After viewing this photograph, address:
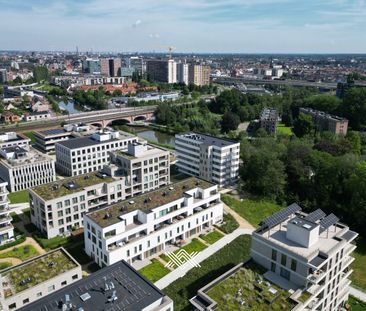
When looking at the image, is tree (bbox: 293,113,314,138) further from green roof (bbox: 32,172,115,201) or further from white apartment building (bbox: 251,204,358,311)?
white apartment building (bbox: 251,204,358,311)

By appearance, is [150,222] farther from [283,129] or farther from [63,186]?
[283,129]

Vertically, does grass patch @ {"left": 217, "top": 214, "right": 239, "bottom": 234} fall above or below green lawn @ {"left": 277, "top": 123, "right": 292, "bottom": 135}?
below

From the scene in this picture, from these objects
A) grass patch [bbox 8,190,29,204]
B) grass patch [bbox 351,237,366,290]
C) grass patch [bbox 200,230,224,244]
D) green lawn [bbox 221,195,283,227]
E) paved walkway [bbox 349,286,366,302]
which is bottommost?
paved walkway [bbox 349,286,366,302]


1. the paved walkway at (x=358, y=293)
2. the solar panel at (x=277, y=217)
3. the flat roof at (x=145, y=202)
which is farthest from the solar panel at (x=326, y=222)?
the flat roof at (x=145, y=202)

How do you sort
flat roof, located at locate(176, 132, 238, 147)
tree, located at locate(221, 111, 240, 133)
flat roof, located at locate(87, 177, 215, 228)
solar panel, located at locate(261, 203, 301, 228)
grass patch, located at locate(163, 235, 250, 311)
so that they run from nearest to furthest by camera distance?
solar panel, located at locate(261, 203, 301, 228)
grass patch, located at locate(163, 235, 250, 311)
flat roof, located at locate(87, 177, 215, 228)
flat roof, located at locate(176, 132, 238, 147)
tree, located at locate(221, 111, 240, 133)

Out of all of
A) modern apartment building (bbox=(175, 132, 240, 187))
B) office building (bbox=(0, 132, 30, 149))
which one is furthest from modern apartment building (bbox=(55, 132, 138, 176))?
modern apartment building (bbox=(175, 132, 240, 187))

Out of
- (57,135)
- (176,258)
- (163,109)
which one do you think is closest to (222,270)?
(176,258)

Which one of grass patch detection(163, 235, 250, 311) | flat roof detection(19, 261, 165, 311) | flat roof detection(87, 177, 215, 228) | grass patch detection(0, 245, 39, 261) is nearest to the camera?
flat roof detection(19, 261, 165, 311)
